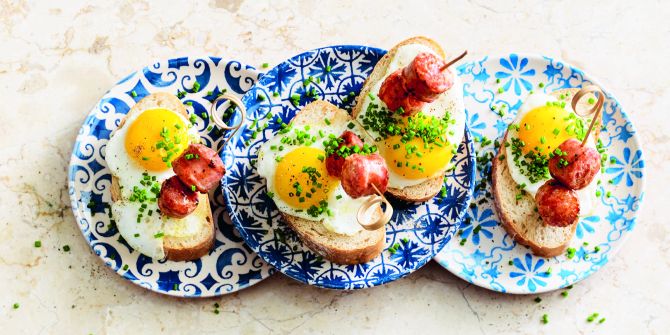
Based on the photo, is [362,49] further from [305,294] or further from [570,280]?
[570,280]

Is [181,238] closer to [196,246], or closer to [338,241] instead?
[196,246]

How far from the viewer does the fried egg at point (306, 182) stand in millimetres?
3965

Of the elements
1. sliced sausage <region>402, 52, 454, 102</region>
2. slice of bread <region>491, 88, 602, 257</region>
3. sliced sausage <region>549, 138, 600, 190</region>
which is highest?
sliced sausage <region>402, 52, 454, 102</region>

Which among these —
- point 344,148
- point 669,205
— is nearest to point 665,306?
point 669,205

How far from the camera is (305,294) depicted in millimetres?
4406

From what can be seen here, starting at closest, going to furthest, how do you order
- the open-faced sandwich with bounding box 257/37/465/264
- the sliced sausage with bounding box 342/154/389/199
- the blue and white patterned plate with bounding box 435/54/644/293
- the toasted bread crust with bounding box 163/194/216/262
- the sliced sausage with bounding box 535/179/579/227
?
1. the sliced sausage with bounding box 342/154/389/199
2. the open-faced sandwich with bounding box 257/37/465/264
3. the sliced sausage with bounding box 535/179/579/227
4. the toasted bread crust with bounding box 163/194/216/262
5. the blue and white patterned plate with bounding box 435/54/644/293

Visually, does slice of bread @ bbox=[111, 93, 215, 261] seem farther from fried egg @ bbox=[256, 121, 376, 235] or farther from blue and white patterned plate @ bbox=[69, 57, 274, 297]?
fried egg @ bbox=[256, 121, 376, 235]

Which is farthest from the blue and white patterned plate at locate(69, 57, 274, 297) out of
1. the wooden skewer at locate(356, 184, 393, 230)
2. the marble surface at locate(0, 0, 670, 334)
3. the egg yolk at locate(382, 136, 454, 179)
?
the egg yolk at locate(382, 136, 454, 179)

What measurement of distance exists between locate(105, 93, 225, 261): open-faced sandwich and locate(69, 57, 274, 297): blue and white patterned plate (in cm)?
11

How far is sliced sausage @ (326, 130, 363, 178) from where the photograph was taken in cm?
387

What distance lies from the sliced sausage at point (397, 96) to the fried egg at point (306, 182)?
39 cm

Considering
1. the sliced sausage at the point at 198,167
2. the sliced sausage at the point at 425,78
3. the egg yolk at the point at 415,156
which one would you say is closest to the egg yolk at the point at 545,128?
the egg yolk at the point at 415,156

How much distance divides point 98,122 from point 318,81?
1347 millimetres

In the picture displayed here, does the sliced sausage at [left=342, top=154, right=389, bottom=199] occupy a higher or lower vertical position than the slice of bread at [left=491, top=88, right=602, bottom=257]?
higher
